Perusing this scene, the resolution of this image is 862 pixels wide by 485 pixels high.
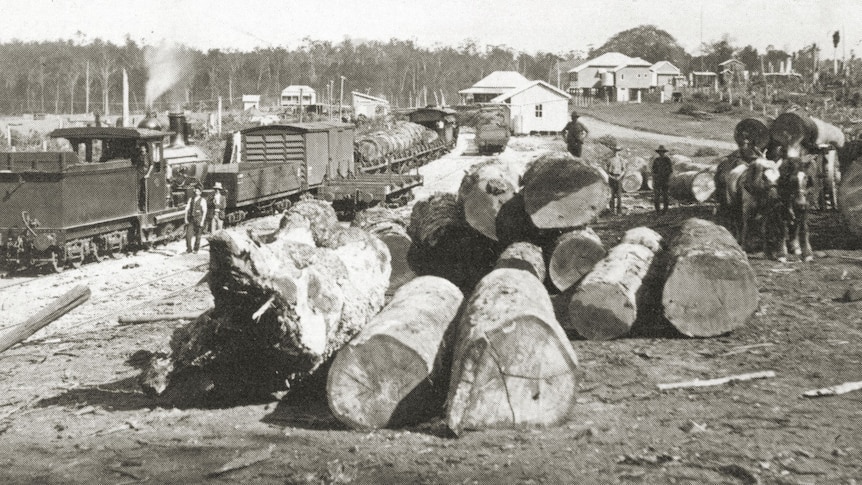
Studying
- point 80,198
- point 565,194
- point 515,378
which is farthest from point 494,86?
point 515,378

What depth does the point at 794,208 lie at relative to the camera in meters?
13.7

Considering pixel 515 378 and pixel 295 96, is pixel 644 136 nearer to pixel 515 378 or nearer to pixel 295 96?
pixel 295 96

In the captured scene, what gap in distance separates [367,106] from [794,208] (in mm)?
62656

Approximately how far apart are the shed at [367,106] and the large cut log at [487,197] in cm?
6046

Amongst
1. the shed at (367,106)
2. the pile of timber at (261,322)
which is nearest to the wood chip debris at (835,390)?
the pile of timber at (261,322)

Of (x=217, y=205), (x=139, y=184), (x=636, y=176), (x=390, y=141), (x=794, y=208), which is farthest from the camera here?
(x=390, y=141)

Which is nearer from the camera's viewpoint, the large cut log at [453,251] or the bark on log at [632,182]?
the large cut log at [453,251]

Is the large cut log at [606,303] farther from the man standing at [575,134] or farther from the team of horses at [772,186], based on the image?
the man standing at [575,134]

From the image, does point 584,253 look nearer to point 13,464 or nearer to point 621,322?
point 621,322

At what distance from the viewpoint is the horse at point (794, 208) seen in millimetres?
13445

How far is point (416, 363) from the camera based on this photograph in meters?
7.27

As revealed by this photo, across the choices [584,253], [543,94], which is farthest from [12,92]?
[584,253]

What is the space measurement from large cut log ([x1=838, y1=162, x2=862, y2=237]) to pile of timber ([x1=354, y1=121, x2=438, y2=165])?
1895 centimetres

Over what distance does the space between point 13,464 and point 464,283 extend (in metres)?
7.35
